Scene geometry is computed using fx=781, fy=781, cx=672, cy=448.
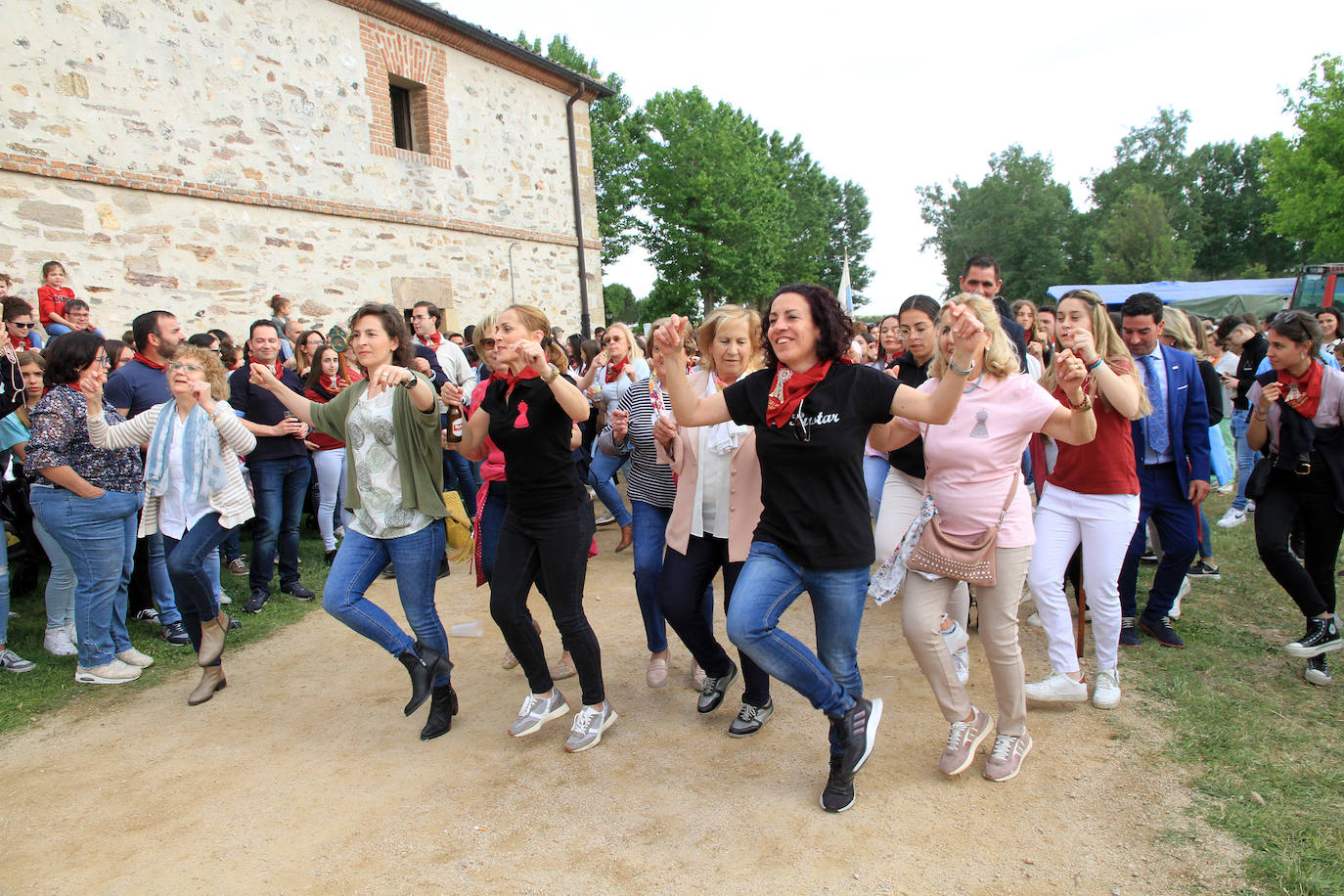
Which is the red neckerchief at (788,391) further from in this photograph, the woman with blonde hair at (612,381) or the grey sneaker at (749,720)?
the woman with blonde hair at (612,381)

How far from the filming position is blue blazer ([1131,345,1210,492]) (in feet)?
14.0

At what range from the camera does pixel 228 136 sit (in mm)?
10086

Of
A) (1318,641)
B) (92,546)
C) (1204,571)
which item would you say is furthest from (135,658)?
(1204,571)

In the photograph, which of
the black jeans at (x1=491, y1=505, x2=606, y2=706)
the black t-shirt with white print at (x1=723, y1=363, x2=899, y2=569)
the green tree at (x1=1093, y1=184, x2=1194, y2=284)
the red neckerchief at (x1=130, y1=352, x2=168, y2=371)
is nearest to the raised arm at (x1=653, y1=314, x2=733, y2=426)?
the black t-shirt with white print at (x1=723, y1=363, x2=899, y2=569)

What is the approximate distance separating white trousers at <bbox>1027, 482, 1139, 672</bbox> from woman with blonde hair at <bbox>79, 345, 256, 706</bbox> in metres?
4.21

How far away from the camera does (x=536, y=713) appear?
3.71m

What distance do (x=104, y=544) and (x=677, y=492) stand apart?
333 centimetres

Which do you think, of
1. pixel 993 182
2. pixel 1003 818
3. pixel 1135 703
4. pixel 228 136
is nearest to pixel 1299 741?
pixel 1135 703

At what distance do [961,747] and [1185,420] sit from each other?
7.99ft

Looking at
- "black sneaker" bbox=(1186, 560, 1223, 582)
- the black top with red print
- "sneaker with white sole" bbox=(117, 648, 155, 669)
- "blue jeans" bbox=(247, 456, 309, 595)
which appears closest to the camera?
the black top with red print

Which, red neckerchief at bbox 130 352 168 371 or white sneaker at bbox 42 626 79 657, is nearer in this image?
white sneaker at bbox 42 626 79 657

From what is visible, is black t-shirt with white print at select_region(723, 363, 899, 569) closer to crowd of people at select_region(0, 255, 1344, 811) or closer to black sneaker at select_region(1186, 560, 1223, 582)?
crowd of people at select_region(0, 255, 1344, 811)

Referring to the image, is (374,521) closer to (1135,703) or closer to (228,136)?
(1135,703)

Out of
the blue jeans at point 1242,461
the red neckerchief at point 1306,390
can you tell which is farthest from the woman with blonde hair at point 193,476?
the blue jeans at point 1242,461
